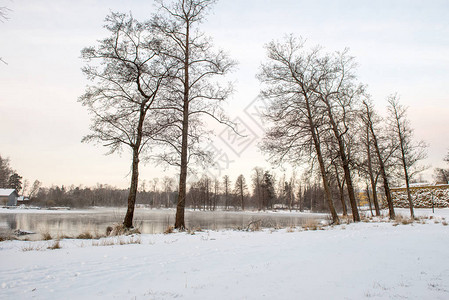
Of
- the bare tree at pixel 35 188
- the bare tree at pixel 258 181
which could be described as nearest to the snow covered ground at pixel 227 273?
the bare tree at pixel 258 181

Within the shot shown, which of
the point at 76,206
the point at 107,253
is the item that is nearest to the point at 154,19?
the point at 107,253

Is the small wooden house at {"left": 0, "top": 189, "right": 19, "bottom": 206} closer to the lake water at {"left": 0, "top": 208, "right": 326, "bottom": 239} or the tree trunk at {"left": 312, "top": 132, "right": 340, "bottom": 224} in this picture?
the lake water at {"left": 0, "top": 208, "right": 326, "bottom": 239}

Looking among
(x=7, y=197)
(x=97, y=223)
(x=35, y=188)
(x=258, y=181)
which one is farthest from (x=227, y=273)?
(x=35, y=188)

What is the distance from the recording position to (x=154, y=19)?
37.3 ft

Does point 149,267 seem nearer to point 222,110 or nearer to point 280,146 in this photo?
point 222,110

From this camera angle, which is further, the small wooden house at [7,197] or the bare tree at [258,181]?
the bare tree at [258,181]

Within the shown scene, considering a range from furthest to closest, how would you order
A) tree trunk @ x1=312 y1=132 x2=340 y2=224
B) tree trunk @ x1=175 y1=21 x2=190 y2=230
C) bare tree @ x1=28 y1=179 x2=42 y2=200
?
bare tree @ x1=28 y1=179 x2=42 y2=200
tree trunk @ x1=312 y1=132 x2=340 y2=224
tree trunk @ x1=175 y1=21 x2=190 y2=230

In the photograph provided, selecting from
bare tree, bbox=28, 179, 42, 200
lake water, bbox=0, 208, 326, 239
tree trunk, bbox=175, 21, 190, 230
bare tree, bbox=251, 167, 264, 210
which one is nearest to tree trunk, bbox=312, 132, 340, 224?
lake water, bbox=0, 208, 326, 239

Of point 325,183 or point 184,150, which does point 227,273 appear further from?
point 325,183

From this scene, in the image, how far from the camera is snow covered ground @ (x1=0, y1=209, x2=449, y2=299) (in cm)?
295

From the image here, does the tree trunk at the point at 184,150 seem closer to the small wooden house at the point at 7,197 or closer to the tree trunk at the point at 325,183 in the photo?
the tree trunk at the point at 325,183

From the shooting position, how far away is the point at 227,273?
3.84 meters

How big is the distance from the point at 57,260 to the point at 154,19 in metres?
10.8

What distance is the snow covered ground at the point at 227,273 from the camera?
116 inches
